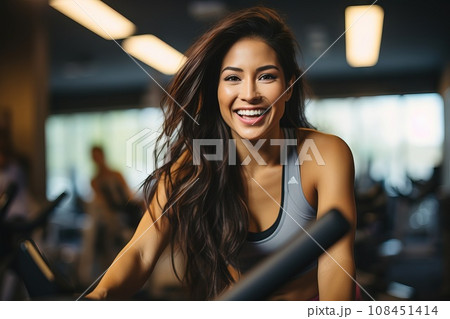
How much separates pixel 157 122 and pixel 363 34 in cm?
53

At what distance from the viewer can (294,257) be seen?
0.42 metres

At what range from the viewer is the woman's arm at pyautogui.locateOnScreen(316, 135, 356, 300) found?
0.97 meters

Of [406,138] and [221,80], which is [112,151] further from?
[406,138]

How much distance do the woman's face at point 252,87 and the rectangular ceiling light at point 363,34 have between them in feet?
0.68

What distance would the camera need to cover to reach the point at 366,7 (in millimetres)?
1076

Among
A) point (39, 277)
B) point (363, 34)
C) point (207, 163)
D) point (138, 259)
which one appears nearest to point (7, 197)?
point (138, 259)

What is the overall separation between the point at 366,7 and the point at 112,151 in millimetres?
698

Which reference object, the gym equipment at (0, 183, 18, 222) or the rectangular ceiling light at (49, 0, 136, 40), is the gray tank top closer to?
the rectangular ceiling light at (49, 0, 136, 40)

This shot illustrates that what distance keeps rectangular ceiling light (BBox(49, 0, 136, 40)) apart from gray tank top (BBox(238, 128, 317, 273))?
18.6 inches

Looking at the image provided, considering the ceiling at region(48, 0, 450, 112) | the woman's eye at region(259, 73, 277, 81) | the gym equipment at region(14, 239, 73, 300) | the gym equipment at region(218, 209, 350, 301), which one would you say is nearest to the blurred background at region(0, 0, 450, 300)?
the ceiling at region(48, 0, 450, 112)

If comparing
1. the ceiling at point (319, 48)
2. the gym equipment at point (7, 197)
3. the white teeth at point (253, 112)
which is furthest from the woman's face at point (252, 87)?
the gym equipment at point (7, 197)

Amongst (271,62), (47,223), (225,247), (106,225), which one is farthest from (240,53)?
(47,223)

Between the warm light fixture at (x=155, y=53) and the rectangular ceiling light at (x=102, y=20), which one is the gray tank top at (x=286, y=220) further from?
the rectangular ceiling light at (x=102, y=20)

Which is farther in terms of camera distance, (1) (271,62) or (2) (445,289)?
(2) (445,289)
